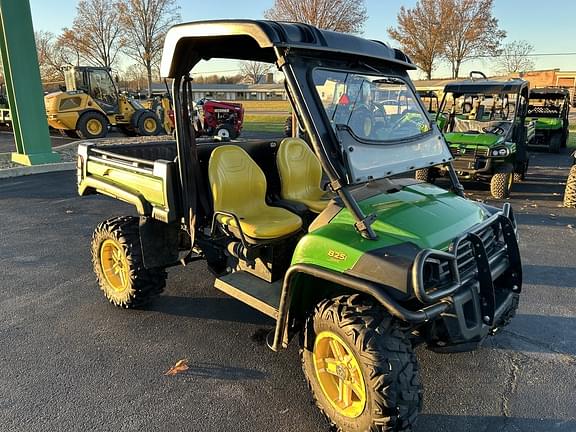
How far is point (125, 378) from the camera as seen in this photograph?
2.89 m

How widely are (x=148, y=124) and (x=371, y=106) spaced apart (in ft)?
49.8

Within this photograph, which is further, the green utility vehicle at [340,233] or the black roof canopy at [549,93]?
the black roof canopy at [549,93]

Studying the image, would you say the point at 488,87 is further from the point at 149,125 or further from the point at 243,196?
the point at 149,125

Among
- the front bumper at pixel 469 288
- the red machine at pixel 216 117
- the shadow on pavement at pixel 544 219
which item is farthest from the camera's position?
the red machine at pixel 216 117

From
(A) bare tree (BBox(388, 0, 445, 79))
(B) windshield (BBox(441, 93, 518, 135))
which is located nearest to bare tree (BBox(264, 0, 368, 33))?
(A) bare tree (BBox(388, 0, 445, 79))

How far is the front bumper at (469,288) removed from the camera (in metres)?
2.11

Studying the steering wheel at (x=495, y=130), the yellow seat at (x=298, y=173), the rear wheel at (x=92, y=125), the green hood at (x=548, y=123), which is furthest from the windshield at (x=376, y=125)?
the rear wheel at (x=92, y=125)

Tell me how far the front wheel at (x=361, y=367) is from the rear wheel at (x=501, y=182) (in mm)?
6105

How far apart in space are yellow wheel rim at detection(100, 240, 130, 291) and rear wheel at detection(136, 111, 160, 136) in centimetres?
1350

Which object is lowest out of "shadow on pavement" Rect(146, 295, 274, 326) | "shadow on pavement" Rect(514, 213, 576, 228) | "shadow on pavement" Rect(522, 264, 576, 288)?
"shadow on pavement" Rect(514, 213, 576, 228)

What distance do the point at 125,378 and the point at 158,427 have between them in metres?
0.55

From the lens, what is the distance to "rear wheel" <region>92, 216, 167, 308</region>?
11.8ft

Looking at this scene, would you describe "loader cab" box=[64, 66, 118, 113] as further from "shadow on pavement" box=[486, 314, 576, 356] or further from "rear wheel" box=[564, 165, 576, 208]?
"shadow on pavement" box=[486, 314, 576, 356]

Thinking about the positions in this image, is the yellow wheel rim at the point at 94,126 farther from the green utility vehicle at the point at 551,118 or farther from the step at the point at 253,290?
the step at the point at 253,290
